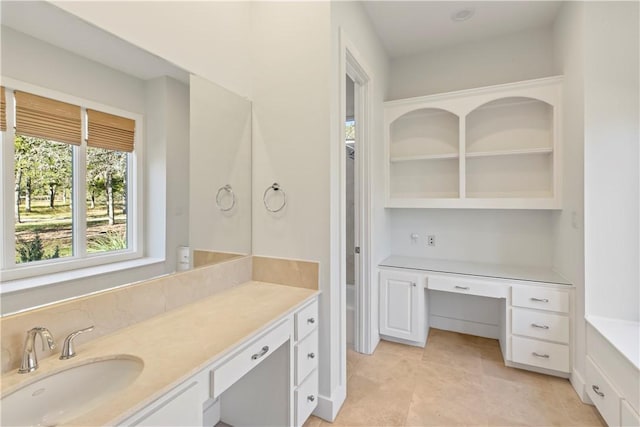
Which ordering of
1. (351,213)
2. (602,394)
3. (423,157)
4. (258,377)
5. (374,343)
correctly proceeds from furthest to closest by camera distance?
(351,213), (423,157), (374,343), (602,394), (258,377)

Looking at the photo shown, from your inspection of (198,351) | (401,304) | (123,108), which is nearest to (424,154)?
(401,304)

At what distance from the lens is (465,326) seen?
2984 mm

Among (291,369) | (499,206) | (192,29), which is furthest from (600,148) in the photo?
(192,29)

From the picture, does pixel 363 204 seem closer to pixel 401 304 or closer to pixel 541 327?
pixel 401 304

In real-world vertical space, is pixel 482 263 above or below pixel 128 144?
below

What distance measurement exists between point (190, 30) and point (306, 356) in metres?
A: 1.83

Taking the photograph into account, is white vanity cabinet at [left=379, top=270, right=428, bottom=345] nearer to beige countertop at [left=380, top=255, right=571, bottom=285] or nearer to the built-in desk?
the built-in desk

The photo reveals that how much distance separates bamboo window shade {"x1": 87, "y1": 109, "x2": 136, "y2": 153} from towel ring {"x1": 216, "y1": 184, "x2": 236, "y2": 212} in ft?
1.91

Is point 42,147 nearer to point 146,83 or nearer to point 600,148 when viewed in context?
point 146,83

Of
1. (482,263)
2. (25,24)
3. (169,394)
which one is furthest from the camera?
(482,263)

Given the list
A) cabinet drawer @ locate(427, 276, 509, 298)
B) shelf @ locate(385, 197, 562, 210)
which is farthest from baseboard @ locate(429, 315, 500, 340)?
shelf @ locate(385, 197, 562, 210)

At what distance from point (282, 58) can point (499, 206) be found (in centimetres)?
212

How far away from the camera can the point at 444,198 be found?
2.91 metres

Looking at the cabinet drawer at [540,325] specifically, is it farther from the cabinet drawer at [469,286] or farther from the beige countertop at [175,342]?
the beige countertop at [175,342]
